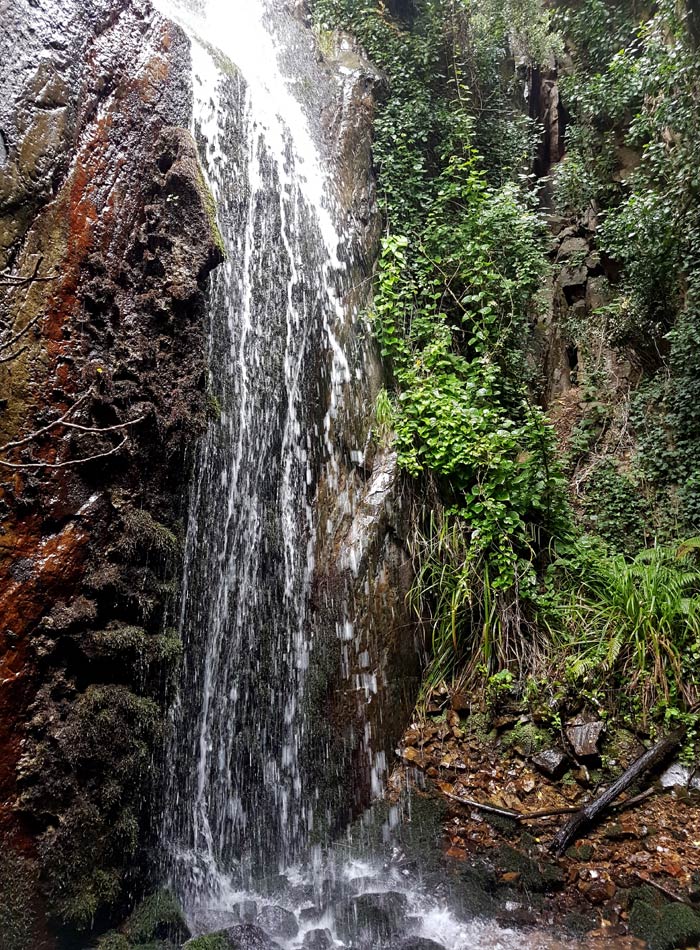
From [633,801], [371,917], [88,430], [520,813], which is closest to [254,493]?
[88,430]

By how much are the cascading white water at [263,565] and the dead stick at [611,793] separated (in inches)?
29.0

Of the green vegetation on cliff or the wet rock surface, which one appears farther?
the green vegetation on cliff

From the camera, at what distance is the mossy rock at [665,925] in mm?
3279

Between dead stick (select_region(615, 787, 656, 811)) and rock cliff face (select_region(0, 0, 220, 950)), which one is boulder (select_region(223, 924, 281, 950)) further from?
dead stick (select_region(615, 787, 656, 811))

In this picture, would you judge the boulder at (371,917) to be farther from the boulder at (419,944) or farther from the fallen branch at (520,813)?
the fallen branch at (520,813)

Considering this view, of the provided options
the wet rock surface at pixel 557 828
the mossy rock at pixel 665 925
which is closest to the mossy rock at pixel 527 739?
the wet rock surface at pixel 557 828

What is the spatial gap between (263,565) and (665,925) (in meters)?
3.24

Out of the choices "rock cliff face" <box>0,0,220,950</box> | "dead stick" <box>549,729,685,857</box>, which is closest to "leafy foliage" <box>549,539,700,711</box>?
"dead stick" <box>549,729,685,857</box>

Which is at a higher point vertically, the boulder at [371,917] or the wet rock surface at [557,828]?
the wet rock surface at [557,828]

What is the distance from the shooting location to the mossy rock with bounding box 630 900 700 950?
3279 millimetres

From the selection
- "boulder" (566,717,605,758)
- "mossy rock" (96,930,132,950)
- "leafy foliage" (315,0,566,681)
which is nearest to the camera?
"mossy rock" (96,930,132,950)

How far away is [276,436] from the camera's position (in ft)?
16.3

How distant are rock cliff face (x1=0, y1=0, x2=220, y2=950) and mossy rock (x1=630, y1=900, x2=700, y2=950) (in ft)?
9.11

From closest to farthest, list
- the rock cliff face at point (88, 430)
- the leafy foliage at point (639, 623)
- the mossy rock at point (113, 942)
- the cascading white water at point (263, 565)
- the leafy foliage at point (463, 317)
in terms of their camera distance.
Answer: the rock cliff face at point (88, 430), the mossy rock at point (113, 942), the cascading white water at point (263, 565), the leafy foliage at point (639, 623), the leafy foliage at point (463, 317)
